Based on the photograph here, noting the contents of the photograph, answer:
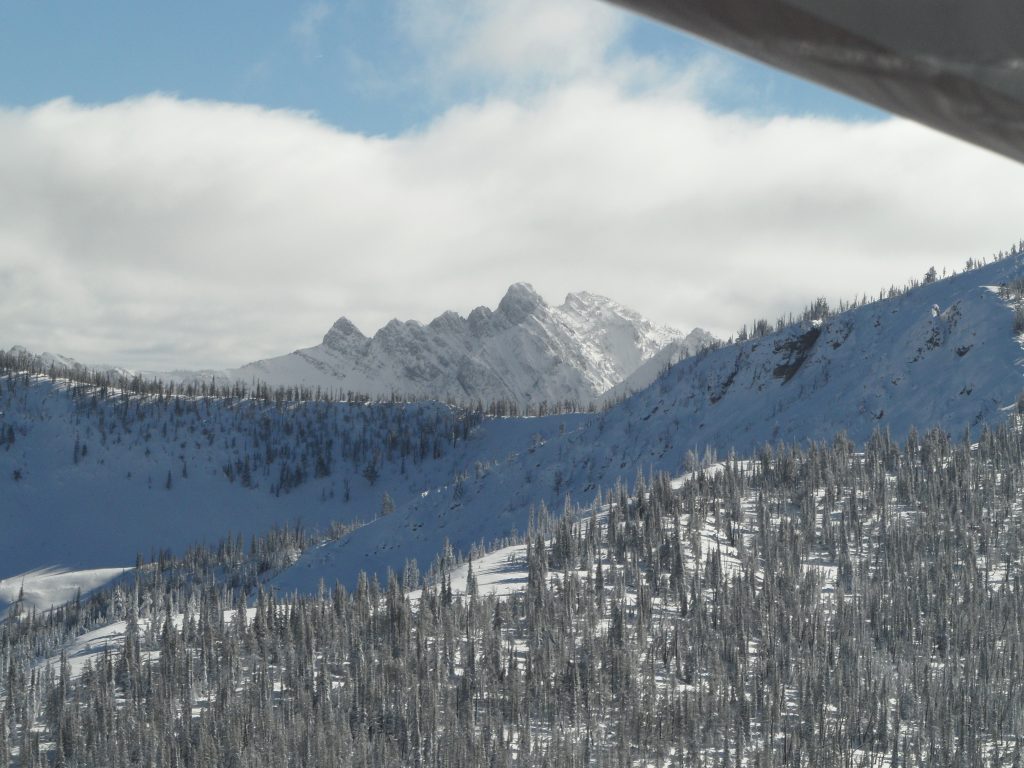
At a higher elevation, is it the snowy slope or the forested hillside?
the snowy slope

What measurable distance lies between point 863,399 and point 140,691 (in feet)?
415

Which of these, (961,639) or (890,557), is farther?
(890,557)

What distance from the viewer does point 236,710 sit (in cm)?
7894

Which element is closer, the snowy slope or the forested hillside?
the forested hillside

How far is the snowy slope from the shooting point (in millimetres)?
156875

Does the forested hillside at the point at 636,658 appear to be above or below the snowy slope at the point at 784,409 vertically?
below

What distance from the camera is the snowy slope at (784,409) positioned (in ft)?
515

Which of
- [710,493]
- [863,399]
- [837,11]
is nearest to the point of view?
[837,11]

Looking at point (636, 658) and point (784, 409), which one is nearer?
point (636, 658)

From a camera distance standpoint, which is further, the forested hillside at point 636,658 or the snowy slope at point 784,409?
the snowy slope at point 784,409

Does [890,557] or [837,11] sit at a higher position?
[837,11]

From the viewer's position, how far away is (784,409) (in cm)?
17588

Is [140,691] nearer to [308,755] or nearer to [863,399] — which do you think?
[308,755]

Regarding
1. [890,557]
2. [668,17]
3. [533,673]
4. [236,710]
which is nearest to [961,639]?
[890,557]
